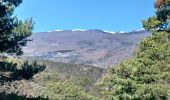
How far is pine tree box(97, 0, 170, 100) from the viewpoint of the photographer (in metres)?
33.2

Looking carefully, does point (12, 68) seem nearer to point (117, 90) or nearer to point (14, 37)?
point (14, 37)

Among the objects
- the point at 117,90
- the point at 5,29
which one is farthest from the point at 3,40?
the point at 117,90

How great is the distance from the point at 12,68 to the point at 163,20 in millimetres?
13080

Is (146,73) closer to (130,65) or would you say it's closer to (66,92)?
(130,65)

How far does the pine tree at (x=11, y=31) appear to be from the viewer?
32.1m

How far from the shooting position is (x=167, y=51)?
115ft

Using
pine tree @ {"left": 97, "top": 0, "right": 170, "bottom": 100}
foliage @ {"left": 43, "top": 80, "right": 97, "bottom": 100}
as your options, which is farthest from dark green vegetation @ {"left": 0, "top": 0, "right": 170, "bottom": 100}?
foliage @ {"left": 43, "top": 80, "right": 97, "bottom": 100}

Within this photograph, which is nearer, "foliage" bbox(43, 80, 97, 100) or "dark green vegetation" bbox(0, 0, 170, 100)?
"dark green vegetation" bbox(0, 0, 170, 100)

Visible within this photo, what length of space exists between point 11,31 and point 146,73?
9697 millimetres

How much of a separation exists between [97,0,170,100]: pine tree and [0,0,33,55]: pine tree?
7.01 metres

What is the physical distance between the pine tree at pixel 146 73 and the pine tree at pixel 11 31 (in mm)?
7015

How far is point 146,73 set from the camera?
33.7m

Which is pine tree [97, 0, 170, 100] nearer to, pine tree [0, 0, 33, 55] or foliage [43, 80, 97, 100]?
pine tree [0, 0, 33, 55]

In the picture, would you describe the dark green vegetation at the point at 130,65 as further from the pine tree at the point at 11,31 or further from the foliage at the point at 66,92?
the foliage at the point at 66,92
